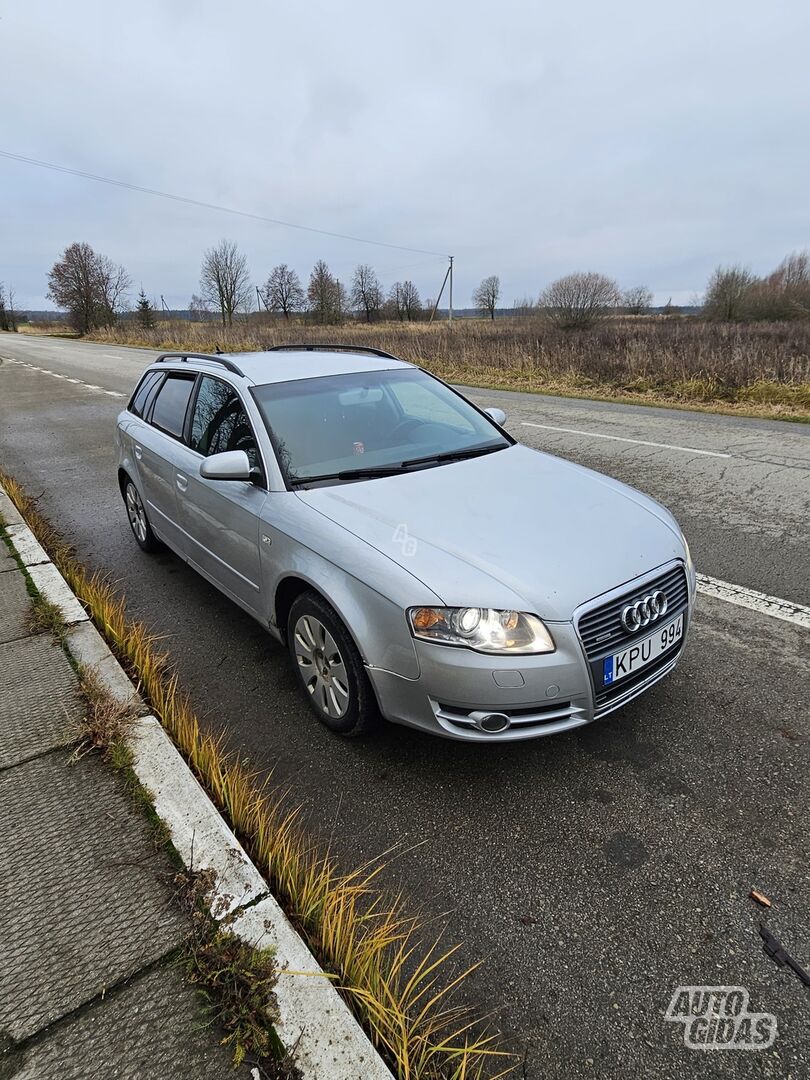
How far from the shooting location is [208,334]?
39812mm

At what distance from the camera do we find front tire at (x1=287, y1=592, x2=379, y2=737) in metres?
2.55

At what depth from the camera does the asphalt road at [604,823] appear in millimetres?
1716

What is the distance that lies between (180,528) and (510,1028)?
3.35 meters

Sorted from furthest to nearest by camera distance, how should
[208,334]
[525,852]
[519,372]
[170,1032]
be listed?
[208,334] < [519,372] < [525,852] < [170,1032]

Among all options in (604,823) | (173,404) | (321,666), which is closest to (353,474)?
(321,666)

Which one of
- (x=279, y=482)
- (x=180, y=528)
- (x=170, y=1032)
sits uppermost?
(x=279, y=482)

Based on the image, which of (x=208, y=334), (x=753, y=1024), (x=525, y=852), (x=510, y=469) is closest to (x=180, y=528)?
(x=510, y=469)

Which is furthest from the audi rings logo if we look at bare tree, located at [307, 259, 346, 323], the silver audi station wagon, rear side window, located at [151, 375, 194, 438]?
bare tree, located at [307, 259, 346, 323]

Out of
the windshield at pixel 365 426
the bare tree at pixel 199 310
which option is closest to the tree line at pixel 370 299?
the bare tree at pixel 199 310

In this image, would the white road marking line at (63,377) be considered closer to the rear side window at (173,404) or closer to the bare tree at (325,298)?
the rear side window at (173,404)

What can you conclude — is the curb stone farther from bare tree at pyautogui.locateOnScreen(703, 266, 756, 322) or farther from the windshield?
bare tree at pyautogui.locateOnScreen(703, 266, 756, 322)

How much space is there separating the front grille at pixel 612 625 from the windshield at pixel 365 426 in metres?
1.31

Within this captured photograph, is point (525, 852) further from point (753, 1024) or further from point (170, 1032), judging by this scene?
point (170, 1032)

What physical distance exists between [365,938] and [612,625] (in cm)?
135
